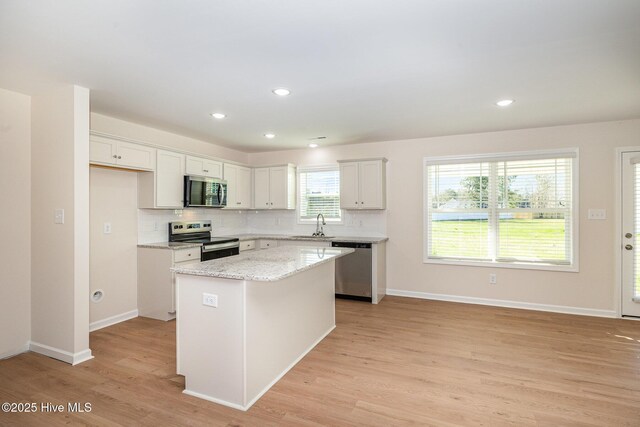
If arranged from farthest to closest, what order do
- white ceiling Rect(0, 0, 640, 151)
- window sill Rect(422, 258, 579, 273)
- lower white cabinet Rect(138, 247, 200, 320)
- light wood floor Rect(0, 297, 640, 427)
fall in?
window sill Rect(422, 258, 579, 273), lower white cabinet Rect(138, 247, 200, 320), light wood floor Rect(0, 297, 640, 427), white ceiling Rect(0, 0, 640, 151)

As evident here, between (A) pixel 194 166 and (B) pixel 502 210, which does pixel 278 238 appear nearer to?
(A) pixel 194 166

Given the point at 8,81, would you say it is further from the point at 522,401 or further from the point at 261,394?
the point at 522,401

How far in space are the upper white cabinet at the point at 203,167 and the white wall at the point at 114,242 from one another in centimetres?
71

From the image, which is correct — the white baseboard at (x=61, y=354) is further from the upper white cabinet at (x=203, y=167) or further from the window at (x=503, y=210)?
the window at (x=503, y=210)

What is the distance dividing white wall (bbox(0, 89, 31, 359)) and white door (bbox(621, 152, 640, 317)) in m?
6.51

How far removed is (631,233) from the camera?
404 cm

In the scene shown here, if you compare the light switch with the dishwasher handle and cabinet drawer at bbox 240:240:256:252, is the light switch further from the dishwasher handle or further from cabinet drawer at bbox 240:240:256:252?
the dishwasher handle

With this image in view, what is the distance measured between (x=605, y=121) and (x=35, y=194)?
632 cm

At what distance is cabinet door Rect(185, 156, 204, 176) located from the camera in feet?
15.1

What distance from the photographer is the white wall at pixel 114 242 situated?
3.78 metres

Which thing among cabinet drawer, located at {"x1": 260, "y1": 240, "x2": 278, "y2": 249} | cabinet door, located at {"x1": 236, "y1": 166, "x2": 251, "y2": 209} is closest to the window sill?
cabinet drawer, located at {"x1": 260, "y1": 240, "x2": 278, "y2": 249}

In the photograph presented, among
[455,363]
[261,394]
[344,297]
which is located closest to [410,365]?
[455,363]

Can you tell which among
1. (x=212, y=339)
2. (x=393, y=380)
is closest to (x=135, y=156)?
(x=212, y=339)

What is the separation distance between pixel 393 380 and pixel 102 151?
357 cm
